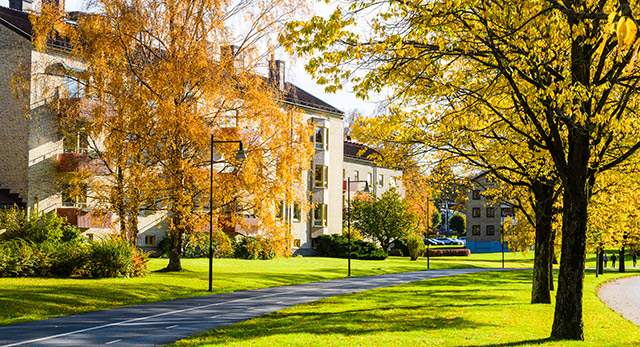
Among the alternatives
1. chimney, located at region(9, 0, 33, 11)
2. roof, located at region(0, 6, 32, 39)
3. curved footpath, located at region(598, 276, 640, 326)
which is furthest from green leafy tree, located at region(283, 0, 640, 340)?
chimney, located at region(9, 0, 33, 11)

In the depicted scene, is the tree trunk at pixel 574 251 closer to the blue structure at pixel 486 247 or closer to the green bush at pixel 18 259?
the green bush at pixel 18 259

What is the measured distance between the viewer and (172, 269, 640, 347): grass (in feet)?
41.4

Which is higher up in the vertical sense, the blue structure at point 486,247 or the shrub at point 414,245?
the shrub at point 414,245

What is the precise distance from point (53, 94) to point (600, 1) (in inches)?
962

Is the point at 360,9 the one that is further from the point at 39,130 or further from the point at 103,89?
the point at 39,130

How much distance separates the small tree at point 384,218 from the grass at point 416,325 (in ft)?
115

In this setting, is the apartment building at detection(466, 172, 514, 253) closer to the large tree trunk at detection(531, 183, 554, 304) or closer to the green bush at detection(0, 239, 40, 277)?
the large tree trunk at detection(531, 183, 554, 304)

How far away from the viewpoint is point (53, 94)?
28.2 m

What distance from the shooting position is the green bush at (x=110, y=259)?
2488 centimetres

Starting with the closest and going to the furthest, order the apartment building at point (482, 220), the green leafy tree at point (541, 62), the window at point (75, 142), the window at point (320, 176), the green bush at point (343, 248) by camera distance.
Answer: the green leafy tree at point (541, 62)
the window at point (75, 142)
the green bush at point (343, 248)
the window at point (320, 176)
the apartment building at point (482, 220)

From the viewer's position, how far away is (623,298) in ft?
96.7

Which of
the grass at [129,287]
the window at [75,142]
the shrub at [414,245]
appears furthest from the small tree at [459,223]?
the window at [75,142]

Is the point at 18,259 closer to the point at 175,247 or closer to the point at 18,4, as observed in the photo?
the point at 175,247

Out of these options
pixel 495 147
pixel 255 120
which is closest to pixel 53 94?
pixel 255 120
